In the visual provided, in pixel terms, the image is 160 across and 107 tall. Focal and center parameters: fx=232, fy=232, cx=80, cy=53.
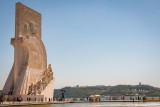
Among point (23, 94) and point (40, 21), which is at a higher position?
point (40, 21)

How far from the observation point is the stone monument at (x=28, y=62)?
102 feet

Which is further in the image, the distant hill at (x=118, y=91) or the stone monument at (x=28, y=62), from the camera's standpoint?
the distant hill at (x=118, y=91)

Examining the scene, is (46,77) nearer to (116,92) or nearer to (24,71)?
(24,71)

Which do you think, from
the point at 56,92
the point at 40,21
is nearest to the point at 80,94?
the point at 56,92

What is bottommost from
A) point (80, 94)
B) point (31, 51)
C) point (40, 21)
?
point (80, 94)

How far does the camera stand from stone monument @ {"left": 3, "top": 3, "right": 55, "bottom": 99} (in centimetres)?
3106

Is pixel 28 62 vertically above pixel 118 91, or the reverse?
pixel 28 62

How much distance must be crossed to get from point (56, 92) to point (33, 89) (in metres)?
80.2

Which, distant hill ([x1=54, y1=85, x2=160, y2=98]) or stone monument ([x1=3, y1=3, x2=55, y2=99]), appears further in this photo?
distant hill ([x1=54, y1=85, x2=160, y2=98])

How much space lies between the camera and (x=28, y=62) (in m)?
32.3

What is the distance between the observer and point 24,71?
31.4 meters

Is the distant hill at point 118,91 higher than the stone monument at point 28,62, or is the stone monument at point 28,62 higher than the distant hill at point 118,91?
the stone monument at point 28,62

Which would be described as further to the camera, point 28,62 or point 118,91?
point 118,91

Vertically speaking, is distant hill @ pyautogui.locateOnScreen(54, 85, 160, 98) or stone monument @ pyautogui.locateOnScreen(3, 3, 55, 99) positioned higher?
stone monument @ pyautogui.locateOnScreen(3, 3, 55, 99)
